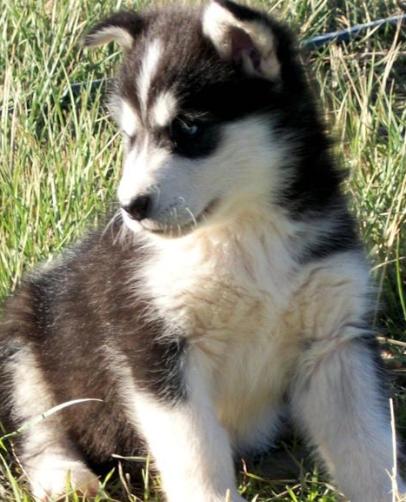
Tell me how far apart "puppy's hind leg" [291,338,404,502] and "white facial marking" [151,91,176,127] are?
0.92m

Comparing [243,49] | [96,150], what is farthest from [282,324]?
[96,150]

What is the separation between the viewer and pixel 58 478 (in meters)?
4.19

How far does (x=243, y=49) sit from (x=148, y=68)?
308mm

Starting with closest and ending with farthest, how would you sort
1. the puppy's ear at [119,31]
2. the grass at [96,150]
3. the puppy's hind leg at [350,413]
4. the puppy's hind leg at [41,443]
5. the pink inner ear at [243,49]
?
the pink inner ear at [243,49] → the puppy's hind leg at [350,413] → the puppy's ear at [119,31] → the puppy's hind leg at [41,443] → the grass at [96,150]

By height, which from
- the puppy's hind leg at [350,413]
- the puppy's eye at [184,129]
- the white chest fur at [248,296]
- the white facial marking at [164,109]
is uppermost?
the white facial marking at [164,109]

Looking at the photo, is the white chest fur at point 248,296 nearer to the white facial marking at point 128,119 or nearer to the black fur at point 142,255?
the black fur at point 142,255

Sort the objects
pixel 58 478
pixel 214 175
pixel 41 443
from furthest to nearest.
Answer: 1. pixel 41 443
2. pixel 58 478
3. pixel 214 175

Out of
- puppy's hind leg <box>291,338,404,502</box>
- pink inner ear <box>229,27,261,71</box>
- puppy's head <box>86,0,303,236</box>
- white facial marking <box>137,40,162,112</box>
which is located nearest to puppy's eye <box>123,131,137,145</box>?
puppy's head <box>86,0,303,236</box>

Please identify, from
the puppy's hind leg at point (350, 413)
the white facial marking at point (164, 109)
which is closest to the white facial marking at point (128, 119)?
the white facial marking at point (164, 109)

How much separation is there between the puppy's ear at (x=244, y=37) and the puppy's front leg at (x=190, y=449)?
1005mm

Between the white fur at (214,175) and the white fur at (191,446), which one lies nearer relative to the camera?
the white fur at (214,175)

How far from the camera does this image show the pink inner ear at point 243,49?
3795 millimetres

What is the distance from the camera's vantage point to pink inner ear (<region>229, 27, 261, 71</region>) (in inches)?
149

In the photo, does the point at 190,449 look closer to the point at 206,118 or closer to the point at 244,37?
the point at 206,118
